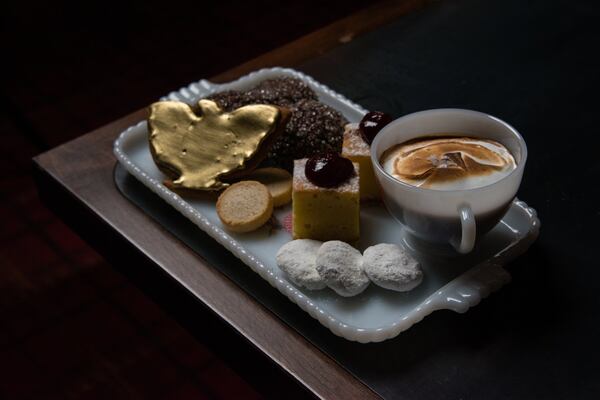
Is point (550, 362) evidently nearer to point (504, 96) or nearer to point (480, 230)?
point (480, 230)

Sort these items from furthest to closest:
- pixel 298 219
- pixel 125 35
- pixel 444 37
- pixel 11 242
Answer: pixel 125 35
pixel 11 242
pixel 444 37
pixel 298 219

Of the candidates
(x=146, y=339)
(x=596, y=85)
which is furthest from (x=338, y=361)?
(x=146, y=339)

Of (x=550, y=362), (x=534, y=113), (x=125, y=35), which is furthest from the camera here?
(x=125, y=35)

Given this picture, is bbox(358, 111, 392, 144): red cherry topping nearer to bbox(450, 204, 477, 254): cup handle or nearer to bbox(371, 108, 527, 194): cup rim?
bbox(371, 108, 527, 194): cup rim

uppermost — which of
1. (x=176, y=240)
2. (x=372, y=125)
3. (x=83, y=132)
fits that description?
(x=372, y=125)

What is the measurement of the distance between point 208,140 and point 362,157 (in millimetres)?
201

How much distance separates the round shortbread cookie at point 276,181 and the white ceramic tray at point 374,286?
0.01 meters

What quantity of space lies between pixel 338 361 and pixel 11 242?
3.67 feet

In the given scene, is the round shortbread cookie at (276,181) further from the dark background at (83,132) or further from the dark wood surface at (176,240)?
the dark background at (83,132)

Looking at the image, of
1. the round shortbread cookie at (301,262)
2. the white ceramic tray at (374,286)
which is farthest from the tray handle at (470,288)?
the round shortbread cookie at (301,262)

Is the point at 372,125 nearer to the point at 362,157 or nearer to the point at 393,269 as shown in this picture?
the point at 362,157

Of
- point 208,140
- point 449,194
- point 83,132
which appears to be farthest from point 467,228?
point 83,132

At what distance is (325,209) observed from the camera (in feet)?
2.80

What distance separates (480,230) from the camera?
81 centimetres
